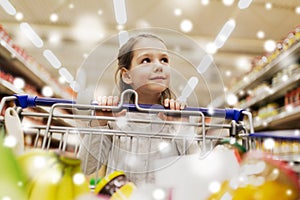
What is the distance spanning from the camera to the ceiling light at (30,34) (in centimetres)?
498

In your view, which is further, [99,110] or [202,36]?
[202,36]

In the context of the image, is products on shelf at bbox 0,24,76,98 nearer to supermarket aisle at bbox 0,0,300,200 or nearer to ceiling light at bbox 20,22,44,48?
supermarket aisle at bbox 0,0,300,200

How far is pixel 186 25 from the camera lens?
15.5 ft

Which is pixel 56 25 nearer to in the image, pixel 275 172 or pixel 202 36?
pixel 202 36

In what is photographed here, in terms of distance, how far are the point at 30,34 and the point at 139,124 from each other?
4875 millimetres

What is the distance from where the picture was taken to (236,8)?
4.28m

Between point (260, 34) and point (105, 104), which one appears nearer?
point (105, 104)

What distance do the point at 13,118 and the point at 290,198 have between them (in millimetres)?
428

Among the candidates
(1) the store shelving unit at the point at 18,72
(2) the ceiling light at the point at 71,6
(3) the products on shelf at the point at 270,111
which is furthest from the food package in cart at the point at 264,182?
(2) the ceiling light at the point at 71,6

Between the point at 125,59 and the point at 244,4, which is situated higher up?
the point at 244,4

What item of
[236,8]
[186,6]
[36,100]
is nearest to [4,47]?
[36,100]

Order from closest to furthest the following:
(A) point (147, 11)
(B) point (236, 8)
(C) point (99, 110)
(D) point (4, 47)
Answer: (C) point (99, 110) → (D) point (4, 47) → (B) point (236, 8) → (A) point (147, 11)

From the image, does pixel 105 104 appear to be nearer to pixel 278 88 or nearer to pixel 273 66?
pixel 278 88

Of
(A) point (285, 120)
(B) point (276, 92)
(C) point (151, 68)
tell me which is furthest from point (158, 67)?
(B) point (276, 92)
